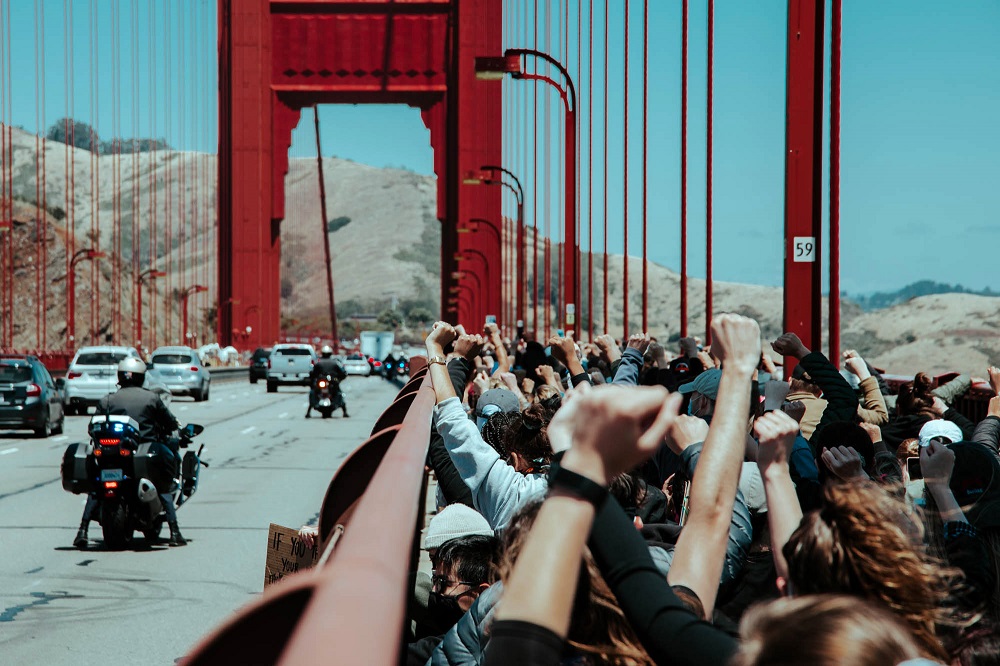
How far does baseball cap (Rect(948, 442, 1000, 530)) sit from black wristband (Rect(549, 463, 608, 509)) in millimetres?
2624

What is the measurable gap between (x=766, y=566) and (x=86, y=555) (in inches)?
293

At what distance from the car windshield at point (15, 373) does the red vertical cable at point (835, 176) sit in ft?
51.3

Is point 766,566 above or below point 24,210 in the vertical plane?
below

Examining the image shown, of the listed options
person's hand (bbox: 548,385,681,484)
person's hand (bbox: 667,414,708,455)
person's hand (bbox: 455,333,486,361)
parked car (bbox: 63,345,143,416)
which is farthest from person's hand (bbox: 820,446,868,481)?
parked car (bbox: 63,345,143,416)

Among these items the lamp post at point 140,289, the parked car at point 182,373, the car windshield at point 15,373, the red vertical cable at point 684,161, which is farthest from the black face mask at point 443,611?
the lamp post at point 140,289

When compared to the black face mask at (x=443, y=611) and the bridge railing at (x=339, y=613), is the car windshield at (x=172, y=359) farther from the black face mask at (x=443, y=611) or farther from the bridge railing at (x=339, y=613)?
the bridge railing at (x=339, y=613)

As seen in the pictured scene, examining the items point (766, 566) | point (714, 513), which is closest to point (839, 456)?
point (766, 566)

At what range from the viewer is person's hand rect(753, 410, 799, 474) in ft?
9.76

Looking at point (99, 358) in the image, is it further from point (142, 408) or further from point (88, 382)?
point (142, 408)

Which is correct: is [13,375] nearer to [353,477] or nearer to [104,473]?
[104,473]

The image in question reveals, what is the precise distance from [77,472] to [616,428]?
29.9 ft

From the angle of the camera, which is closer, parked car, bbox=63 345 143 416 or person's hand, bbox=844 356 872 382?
person's hand, bbox=844 356 872 382

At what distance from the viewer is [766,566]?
4012 mm

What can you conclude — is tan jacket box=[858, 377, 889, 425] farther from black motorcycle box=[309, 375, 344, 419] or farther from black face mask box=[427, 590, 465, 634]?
black motorcycle box=[309, 375, 344, 419]
